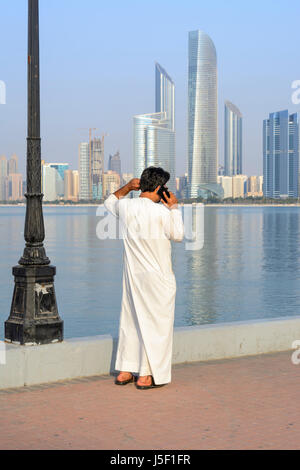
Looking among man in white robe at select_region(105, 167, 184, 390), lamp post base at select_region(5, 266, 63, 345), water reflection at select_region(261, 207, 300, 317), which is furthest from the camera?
water reflection at select_region(261, 207, 300, 317)

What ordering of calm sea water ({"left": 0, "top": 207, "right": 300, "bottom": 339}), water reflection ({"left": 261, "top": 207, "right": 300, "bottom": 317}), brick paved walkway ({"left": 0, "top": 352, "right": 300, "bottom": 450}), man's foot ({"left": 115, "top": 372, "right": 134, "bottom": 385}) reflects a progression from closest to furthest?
brick paved walkway ({"left": 0, "top": 352, "right": 300, "bottom": 450}) < man's foot ({"left": 115, "top": 372, "right": 134, "bottom": 385}) < calm sea water ({"left": 0, "top": 207, "right": 300, "bottom": 339}) < water reflection ({"left": 261, "top": 207, "right": 300, "bottom": 317})

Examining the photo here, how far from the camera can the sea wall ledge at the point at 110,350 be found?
6.30 meters

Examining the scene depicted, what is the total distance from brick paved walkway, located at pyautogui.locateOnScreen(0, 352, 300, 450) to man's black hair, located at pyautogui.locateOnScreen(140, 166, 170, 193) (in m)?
1.72

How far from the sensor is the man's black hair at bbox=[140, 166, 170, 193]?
20.3 feet

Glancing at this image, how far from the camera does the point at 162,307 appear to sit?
6.14 metres

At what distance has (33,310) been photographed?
6.65m

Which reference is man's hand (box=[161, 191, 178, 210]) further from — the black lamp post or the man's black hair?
the black lamp post

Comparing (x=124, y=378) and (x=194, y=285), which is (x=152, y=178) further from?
(x=194, y=285)

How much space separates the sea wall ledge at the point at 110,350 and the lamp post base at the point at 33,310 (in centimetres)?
17

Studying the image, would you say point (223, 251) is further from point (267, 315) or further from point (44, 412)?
point (44, 412)

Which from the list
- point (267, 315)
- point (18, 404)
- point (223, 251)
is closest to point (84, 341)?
point (18, 404)

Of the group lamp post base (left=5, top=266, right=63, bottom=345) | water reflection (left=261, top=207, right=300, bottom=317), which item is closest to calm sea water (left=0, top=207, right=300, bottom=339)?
water reflection (left=261, top=207, right=300, bottom=317)

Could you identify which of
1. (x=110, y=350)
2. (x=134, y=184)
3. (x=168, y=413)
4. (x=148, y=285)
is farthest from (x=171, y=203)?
(x=168, y=413)

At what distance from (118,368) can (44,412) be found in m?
1.03
